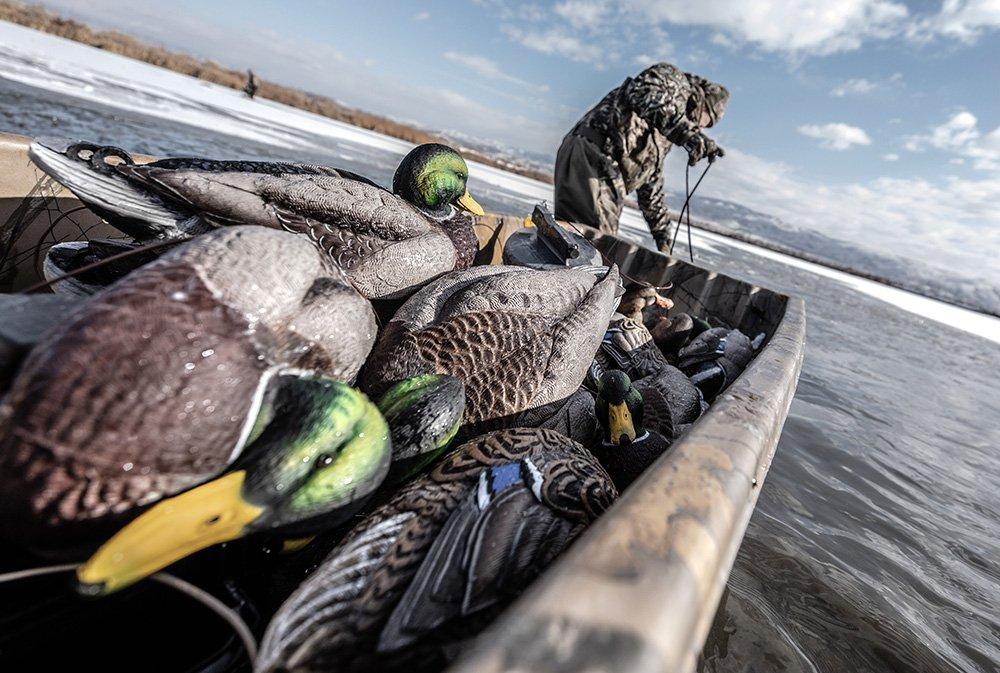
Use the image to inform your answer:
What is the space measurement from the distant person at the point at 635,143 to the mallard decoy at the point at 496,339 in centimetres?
351

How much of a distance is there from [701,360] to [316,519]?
2.75 metres

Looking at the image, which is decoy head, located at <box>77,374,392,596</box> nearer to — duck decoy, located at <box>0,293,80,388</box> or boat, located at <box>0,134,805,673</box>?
duck decoy, located at <box>0,293,80,388</box>

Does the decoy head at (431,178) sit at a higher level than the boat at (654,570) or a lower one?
higher

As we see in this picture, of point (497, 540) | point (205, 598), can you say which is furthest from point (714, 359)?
point (205, 598)

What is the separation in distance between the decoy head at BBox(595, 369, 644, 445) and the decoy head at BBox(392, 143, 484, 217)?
1182 millimetres

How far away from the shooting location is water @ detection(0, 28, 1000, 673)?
7.36ft

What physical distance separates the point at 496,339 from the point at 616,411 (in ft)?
2.08

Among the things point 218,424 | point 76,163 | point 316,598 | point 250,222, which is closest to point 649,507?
point 316,598

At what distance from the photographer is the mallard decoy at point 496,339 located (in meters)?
1.83

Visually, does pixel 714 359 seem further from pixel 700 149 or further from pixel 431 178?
pixel 700 149

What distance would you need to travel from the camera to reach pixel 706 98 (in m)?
5.96

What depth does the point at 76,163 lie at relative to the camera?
170 centimetres

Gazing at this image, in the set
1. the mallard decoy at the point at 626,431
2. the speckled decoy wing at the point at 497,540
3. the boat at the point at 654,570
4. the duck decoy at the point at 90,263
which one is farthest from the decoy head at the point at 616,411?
the duck decoy at the point at 90,263

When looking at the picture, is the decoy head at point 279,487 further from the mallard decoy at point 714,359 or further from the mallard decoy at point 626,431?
the mallard decoy at point 714,359
